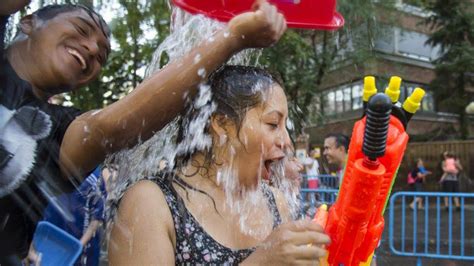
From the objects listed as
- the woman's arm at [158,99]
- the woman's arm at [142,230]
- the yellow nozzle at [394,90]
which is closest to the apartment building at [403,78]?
the yellow nozzle at [394,90]

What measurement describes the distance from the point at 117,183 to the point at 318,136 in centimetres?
1774

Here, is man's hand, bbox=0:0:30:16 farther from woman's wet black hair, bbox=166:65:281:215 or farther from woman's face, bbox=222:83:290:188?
woman's face, bbox=222:83:290:188

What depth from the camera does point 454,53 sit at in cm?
2075

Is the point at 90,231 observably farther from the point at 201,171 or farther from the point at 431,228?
the point at 431,228

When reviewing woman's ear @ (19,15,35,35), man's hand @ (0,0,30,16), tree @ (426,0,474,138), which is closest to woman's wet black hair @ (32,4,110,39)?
woman's ear @ (19,15,35,35)

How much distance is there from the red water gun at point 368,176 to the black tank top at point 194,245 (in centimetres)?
26

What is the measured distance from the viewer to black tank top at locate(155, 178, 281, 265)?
4.56 feet

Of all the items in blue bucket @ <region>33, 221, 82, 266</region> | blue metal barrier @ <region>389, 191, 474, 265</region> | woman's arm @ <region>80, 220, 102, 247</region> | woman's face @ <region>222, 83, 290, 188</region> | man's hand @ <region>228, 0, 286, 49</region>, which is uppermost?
man's hand @ <region>228, 0, 286, 49</region>

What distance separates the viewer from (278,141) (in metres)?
1.49

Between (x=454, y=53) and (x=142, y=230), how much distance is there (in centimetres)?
2141

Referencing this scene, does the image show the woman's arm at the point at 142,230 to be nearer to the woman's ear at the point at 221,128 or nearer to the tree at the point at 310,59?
the woman's ear at the point at 221,128

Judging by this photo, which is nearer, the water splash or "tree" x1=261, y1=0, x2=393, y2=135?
the water splash

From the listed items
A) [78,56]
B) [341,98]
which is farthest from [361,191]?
[341,98]

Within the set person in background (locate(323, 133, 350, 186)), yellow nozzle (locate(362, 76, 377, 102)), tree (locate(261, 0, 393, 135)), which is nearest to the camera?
yellow nozzle (locate(362, 76, 377, 102))
